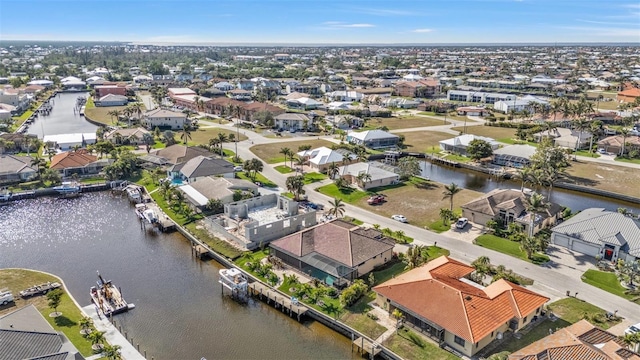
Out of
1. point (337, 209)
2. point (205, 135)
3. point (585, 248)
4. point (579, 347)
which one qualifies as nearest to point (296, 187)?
point (337, 209)

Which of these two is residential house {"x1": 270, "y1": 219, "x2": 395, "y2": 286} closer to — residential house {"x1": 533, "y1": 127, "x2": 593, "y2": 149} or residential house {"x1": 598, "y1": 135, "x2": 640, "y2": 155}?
residential house {"x1": 533, "y1": 127, "x2": 593, "y2": 149}

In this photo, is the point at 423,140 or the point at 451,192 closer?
the point at 451,192

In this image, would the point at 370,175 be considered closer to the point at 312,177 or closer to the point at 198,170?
the point at 312,177

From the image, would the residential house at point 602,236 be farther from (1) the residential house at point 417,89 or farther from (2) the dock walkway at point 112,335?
(1) the residential house at point 417,89

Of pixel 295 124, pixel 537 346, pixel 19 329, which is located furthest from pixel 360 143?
pixel 19 329

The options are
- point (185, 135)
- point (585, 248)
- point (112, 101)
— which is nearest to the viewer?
point (585, 248)

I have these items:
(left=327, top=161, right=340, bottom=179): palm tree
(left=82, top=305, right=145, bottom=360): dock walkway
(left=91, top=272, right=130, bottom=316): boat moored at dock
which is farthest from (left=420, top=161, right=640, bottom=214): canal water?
(left=82, top=305, right=145, bottom=360): dock walkway
